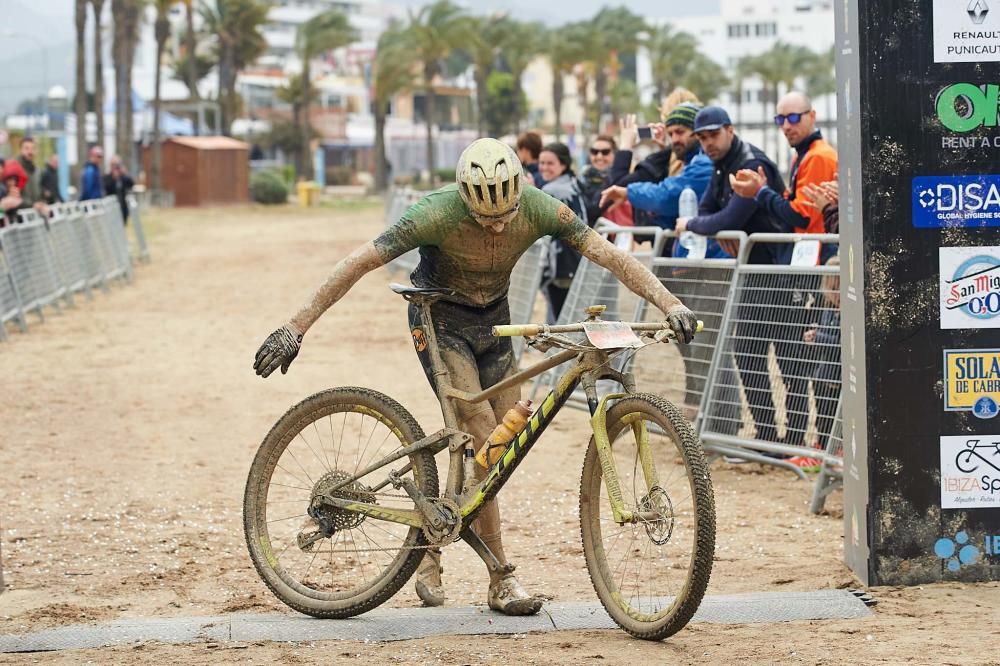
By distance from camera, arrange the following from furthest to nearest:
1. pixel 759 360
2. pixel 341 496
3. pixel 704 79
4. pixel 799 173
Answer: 1. pixel 704 79
2. pixel 799 173
3. pixel 759 360
4. pixel 341 496

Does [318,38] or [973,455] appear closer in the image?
[973,455]

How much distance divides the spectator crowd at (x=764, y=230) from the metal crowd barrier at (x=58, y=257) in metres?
8.79

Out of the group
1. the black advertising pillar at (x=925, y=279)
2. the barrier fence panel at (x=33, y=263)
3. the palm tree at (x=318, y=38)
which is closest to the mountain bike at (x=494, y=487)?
the black advertising pillar at (x=925, y=279)

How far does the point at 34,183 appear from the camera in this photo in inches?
902

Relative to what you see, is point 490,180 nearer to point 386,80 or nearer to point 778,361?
point 778,361

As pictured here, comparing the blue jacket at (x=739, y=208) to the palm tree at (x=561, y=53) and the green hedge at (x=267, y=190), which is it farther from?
the palm tree at (x=561, y=53)

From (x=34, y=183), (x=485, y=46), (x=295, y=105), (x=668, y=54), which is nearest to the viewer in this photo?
(x=34, y=183)

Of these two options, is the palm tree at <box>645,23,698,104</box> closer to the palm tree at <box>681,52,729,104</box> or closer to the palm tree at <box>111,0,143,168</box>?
the palm tree at <box>681,52,729,104</box>

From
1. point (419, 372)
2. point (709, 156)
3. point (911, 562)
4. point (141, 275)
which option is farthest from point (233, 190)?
point (911, 562)

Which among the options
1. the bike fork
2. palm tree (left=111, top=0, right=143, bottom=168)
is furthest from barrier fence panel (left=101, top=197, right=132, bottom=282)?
palm tree (left=111, top=0, right=143, bottom=168)

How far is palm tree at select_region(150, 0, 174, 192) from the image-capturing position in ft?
198

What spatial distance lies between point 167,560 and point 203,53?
11035cm

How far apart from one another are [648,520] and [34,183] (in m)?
19.0

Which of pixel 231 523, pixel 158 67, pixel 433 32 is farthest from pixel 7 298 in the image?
pixel 433 32
